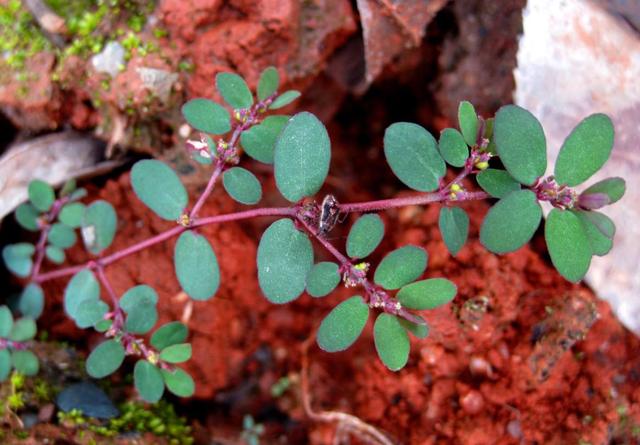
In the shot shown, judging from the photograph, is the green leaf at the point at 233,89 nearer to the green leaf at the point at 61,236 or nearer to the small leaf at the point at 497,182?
the small leaf at the point at 497,182

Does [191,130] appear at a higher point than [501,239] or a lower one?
lower

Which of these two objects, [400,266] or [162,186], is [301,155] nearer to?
[400,266]

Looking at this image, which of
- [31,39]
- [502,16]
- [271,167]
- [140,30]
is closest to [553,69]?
[502,16]

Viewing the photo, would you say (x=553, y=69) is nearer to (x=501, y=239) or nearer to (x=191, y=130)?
(x=501, y=239)

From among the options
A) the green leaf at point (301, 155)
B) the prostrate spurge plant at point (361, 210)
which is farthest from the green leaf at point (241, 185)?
the green leaf at point (301, 155)

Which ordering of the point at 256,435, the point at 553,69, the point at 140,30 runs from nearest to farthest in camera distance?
the point at 553,69
the point at 140,30
the point at 256,435

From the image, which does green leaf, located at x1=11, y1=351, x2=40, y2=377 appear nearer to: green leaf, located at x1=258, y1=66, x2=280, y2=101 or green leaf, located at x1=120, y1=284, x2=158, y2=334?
green leaf, located at x1=120, y1=284, x2=158, y2=334

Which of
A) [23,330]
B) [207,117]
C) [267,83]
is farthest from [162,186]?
[23,330]
